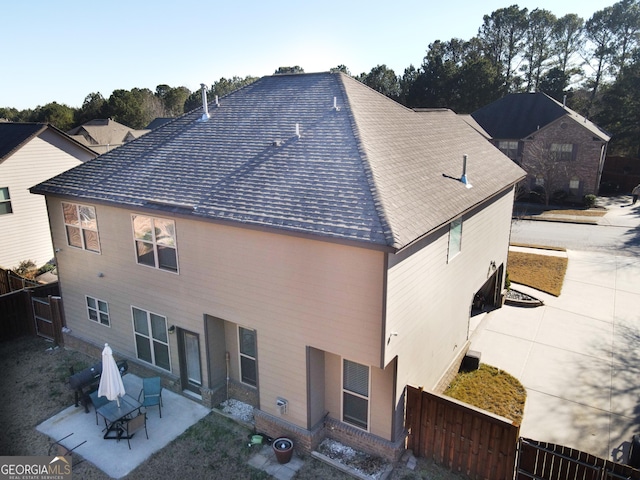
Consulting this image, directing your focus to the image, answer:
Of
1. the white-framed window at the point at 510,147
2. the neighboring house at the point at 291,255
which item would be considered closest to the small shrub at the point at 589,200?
the white-framed window at the point at 510,147

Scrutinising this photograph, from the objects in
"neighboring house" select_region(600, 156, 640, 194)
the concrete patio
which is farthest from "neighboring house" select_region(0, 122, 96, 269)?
"neighboring house" select_region(600, 156, 640, 194)

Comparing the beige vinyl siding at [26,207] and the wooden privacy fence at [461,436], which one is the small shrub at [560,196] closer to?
the wooden privacy fence at [461,436]

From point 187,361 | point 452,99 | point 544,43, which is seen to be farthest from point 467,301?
point 544,43

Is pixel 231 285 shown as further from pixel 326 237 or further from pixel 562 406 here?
pixel 562 406

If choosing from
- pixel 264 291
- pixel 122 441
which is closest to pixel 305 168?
pixel 264 291

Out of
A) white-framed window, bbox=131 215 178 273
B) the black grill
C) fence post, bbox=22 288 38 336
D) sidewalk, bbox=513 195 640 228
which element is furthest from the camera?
sidewalk, bbox=513 195 640 228

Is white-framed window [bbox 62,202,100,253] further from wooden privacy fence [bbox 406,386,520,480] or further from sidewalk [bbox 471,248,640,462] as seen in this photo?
sidewalk [bbox 471,248,640,462]
